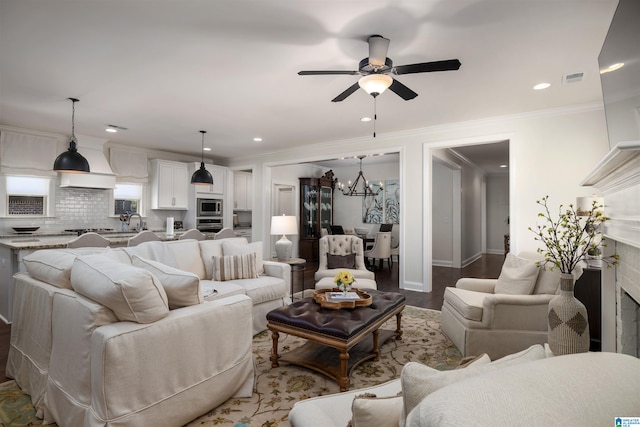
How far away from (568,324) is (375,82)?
2004 mm

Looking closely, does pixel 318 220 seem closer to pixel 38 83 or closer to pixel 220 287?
pixel 220 287

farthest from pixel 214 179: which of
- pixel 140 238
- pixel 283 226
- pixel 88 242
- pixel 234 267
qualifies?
pixel 234 267

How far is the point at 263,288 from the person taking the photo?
11.2 feet

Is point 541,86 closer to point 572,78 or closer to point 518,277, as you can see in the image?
point 572,78

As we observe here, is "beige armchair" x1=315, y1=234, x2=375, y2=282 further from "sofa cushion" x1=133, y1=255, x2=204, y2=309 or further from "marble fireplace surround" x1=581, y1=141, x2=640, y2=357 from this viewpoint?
"marble fireplace surround" x1=581, y1=141, x2=640, y2=357

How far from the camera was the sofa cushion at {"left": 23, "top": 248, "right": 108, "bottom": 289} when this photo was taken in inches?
78.8

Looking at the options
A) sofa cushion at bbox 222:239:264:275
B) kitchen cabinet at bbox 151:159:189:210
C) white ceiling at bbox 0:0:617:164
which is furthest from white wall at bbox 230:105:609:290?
kitchen cabinet at bbox 151:159:189:210

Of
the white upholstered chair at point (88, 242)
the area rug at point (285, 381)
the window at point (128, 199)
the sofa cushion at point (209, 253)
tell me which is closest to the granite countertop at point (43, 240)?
the white upholstered chair at point (88, 242)

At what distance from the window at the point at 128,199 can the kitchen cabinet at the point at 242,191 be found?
2.15m

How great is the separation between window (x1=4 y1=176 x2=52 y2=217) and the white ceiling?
103 centimetres

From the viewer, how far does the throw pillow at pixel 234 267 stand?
353cm

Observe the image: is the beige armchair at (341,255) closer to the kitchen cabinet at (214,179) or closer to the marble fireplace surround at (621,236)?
the marble fireplace surround at (621,236)

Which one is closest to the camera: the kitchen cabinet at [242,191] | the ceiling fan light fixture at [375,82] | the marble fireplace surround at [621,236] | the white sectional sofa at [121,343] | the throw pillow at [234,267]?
the marble fireplace surround at [621,236]

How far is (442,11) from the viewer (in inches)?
86.1
